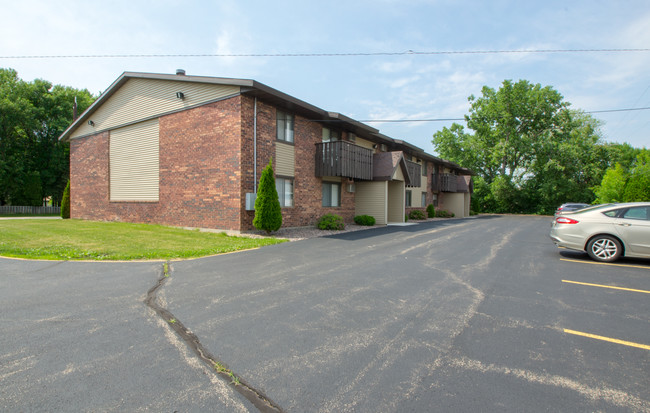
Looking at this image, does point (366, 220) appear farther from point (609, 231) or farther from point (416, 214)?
point (609, 231)

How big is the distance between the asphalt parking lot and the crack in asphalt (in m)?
0.03

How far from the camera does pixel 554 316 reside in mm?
4086

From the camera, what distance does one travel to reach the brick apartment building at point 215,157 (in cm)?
1262

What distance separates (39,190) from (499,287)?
4101 centimetres

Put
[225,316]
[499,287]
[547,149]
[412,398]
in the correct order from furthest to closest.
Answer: [547,149] → [499,287] → [225,316] → [412,398]

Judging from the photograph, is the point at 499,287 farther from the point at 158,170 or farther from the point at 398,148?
the point at 398,148

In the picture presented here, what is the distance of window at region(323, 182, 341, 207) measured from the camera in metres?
16.8

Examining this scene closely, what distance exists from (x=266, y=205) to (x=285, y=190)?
99.4 inches

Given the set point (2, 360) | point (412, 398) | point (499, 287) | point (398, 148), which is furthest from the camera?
point (398, 148)

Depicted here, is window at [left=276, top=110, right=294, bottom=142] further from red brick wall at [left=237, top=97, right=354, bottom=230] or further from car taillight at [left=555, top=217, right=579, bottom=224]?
car taillight at [left=555, top=217, right=579, bottom=224]

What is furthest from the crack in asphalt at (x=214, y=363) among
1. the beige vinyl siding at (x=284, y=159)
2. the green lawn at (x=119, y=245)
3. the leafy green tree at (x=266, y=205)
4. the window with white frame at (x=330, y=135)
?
the window with white frame at (x=330, y=135)

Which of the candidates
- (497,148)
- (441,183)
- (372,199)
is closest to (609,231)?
(372,199)

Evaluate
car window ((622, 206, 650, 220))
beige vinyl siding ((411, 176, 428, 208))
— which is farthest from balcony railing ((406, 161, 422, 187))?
car window ((622, 206, 650, 220))

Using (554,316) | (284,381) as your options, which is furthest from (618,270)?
(284,381)
